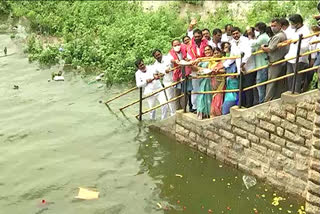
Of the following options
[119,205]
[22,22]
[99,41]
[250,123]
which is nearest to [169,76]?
[250,123]

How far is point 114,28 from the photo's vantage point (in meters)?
16.9

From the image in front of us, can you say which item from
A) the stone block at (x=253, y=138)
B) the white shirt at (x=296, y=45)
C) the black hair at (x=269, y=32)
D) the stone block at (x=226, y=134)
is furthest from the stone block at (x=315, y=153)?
the black hair at (x=269, y=32)

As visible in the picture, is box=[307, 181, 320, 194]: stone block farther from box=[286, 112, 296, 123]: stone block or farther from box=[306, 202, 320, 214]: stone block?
box=[286, 112, 296, 123]: stone block

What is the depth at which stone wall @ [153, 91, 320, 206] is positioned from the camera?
8.01 m

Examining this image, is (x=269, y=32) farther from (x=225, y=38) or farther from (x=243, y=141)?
(x=243, y=141)

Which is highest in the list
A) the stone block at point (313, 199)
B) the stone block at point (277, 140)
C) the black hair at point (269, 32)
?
the black hair at point (269, 32)

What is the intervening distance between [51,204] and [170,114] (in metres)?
3.97

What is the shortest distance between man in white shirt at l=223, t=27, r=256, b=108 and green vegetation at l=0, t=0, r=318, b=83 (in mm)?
5254

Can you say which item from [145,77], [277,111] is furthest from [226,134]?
[145,77]

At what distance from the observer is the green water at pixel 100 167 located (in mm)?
9094

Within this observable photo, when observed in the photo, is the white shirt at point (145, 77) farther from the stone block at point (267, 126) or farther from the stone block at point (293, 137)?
the stone block at point (293, 137)

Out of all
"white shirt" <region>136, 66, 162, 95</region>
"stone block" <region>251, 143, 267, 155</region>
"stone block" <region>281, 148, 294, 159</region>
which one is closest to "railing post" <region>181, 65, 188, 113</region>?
"white shirt" <region>136, 66, 162, 95</region>

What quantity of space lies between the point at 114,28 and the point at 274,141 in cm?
948

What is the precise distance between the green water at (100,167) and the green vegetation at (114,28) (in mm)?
1904
